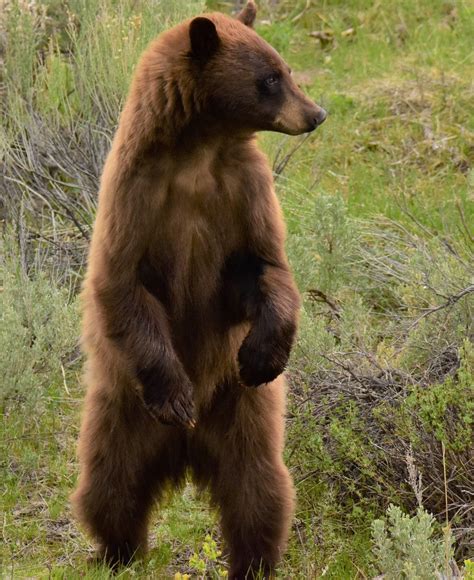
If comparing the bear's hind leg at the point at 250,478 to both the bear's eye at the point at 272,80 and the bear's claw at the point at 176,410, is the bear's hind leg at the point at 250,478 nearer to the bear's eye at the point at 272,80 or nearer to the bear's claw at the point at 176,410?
the bear's claw at the point at 176,410

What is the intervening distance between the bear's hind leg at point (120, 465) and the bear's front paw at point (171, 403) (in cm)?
22

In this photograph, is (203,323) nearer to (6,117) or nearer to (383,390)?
(383,390)

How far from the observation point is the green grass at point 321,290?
15.6 feet

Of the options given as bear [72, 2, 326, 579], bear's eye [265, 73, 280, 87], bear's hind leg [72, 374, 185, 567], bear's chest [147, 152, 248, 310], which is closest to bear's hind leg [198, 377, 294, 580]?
bear [72, 2, 326, 579]

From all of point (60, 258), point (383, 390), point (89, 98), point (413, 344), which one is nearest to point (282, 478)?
point (383, 390)

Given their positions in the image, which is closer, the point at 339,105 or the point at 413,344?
the point at 413,344

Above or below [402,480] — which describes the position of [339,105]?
below

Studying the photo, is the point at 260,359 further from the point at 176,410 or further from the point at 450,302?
the point at 450,302

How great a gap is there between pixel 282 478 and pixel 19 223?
3111 millimetres

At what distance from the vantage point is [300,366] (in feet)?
17.9

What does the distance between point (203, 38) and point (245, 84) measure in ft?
0.67

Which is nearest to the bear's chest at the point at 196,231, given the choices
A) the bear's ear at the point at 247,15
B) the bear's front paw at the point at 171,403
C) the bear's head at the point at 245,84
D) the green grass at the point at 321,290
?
the bear's head at the point at 245,84

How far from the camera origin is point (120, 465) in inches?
169

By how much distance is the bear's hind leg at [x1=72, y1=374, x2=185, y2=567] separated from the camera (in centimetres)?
427
